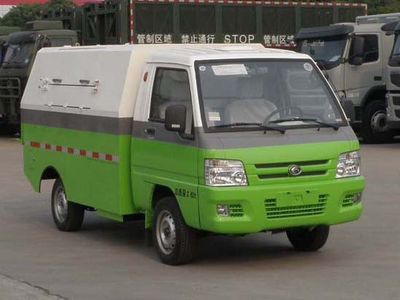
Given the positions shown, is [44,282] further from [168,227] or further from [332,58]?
[332,58]

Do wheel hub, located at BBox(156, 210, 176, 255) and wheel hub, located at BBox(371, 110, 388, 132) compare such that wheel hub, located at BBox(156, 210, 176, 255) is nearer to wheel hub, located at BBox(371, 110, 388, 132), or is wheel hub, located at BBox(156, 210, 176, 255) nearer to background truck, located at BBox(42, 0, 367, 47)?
wheel hub, located at BBox(371, 110, 388, 132)

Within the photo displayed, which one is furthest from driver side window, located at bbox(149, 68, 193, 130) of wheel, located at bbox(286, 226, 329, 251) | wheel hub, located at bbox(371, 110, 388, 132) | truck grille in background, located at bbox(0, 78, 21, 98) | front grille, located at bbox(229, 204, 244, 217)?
truck grille in background, located at bbox(0, 78, 21, 98)

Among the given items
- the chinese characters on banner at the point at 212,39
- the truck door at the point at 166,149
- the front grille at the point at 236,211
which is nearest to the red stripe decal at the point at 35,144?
the truck door at the point at 166,149

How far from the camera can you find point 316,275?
8.56 metres

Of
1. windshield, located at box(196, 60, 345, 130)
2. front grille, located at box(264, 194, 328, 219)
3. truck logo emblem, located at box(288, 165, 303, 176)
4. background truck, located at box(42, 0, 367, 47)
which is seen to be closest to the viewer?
front grille, located at box(264, 194, 328, 219)

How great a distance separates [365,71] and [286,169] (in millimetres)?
13513

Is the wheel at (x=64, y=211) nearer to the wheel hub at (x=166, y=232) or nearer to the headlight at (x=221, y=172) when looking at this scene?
the wheel hub at (x=166, y=232)

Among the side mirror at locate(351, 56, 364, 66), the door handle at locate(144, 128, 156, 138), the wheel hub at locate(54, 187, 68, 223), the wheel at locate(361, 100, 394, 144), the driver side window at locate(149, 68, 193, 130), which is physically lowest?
the wheel at locate(361, 100, 394, 144)

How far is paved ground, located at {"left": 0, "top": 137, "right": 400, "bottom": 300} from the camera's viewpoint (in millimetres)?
8039

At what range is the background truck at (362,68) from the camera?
70.7 ft

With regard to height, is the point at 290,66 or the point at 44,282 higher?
the point at 290,66

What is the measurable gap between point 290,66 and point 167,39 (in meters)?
15.2

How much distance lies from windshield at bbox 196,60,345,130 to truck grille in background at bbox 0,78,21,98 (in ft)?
49.3

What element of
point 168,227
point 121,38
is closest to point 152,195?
point 168,227
